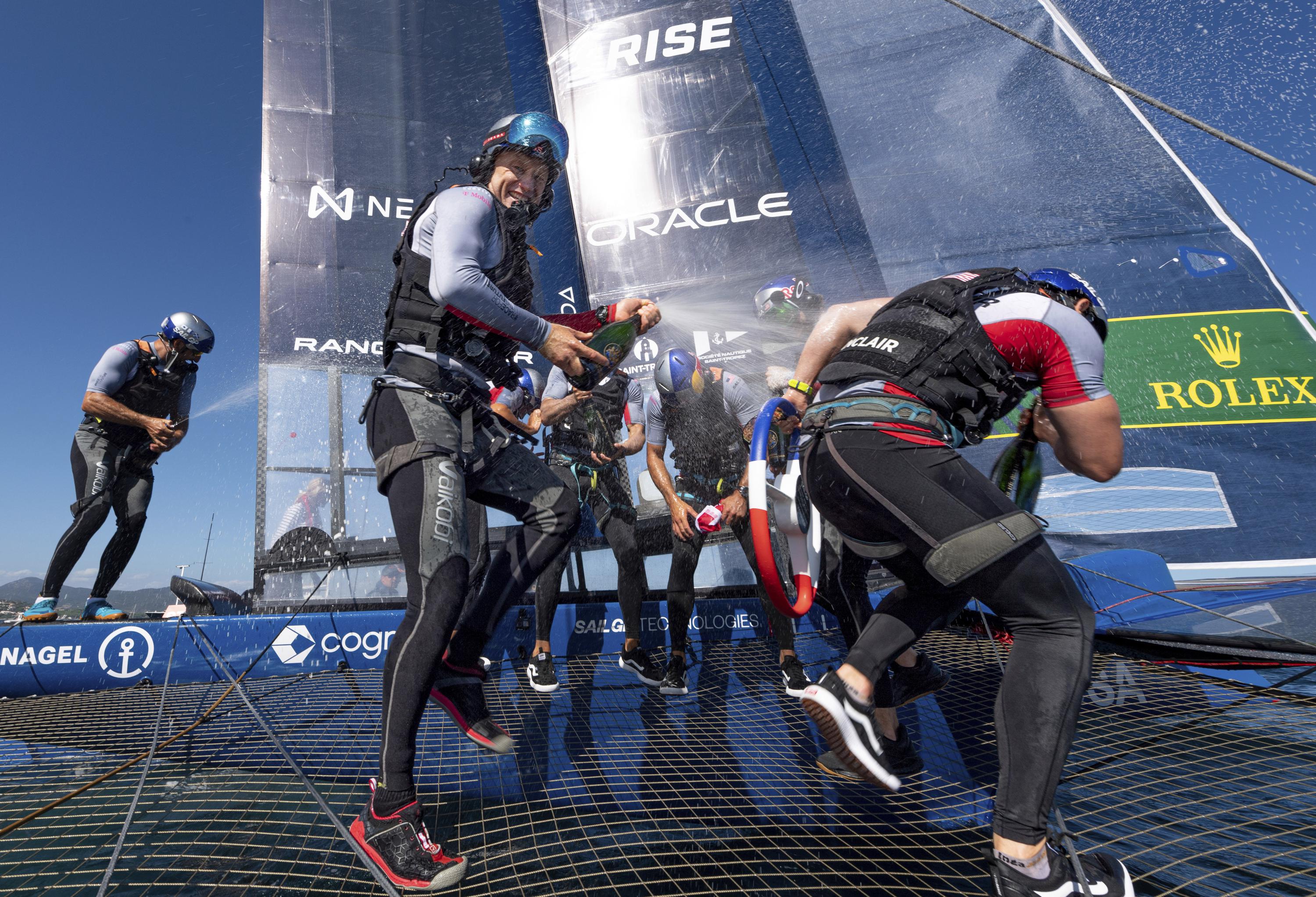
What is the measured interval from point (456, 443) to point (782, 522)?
0.87 metres

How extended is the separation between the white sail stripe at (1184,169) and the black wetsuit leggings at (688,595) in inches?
175

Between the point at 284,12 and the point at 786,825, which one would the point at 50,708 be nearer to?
the point at 786,825

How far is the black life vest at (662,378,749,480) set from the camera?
3471mm

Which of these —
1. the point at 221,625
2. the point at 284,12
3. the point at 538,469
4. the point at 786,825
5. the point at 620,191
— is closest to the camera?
the point at 786,825

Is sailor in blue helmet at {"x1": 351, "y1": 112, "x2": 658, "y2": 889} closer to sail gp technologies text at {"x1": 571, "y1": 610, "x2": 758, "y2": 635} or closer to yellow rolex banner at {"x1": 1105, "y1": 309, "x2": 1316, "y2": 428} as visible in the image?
A: sail gp technologies text at {"x1": 571, "y1": 610, "x2": 758, "y2": 635}

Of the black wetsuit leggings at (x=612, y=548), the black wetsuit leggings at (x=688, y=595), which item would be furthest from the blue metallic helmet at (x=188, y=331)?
the black wetsuit leggings at (x=688, y=595)

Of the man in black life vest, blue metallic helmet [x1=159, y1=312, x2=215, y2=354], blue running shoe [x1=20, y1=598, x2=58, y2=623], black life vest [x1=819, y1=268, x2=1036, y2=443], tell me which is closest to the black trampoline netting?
the man in black life vest

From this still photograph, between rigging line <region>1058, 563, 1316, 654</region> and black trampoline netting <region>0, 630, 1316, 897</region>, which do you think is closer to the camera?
black trampoline netting <region>0, 630, 1316, 897</region>

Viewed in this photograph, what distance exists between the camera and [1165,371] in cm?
473

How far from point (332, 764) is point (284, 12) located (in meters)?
6.05

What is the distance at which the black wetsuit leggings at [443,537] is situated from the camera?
4.28 ft

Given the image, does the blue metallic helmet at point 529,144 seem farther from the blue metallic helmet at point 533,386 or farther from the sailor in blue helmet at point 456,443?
the blue metallic helmet at point 533,386

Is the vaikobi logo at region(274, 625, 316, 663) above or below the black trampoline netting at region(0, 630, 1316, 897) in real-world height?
below

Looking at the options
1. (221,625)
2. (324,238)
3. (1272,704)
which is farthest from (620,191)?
(1272,704)
